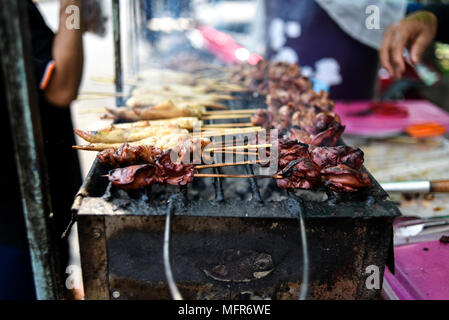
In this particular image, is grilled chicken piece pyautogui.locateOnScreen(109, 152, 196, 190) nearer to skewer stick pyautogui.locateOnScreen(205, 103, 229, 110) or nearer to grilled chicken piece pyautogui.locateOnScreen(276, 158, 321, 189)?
grilled chicken piece pyautogui.locateOnScreen(276, 158, 321, 189)

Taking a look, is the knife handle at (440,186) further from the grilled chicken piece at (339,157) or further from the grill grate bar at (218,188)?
the grill grate bar at (218,188)

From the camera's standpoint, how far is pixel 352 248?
5.95 feet

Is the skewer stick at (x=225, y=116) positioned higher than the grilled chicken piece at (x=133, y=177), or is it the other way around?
the skewer stick at (x=225, y=116)

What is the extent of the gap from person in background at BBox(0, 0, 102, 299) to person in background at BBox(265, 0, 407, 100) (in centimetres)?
324

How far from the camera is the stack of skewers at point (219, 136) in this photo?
76.4 inches

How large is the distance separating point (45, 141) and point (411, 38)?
330 cm

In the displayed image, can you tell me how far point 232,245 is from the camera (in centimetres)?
180

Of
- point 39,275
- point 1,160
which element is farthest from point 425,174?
point 1,160

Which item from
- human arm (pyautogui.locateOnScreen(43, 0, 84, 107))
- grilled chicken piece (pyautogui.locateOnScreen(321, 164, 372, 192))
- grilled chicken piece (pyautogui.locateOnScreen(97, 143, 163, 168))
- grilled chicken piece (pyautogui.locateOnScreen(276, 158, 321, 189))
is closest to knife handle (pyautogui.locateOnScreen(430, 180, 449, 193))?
grilled chicken piece (pyautogui.locateOnScreen(321, 164, 372, 192))

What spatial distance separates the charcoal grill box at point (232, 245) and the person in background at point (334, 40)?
3457mm

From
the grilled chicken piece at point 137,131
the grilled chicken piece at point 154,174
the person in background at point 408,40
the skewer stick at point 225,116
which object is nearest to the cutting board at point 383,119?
the person in background at point 408,40

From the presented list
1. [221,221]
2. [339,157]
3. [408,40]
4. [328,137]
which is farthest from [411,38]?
[221,221]

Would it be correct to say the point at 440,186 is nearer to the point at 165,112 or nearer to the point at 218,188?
the point at 218,188

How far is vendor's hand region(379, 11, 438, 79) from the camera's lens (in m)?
3.40
